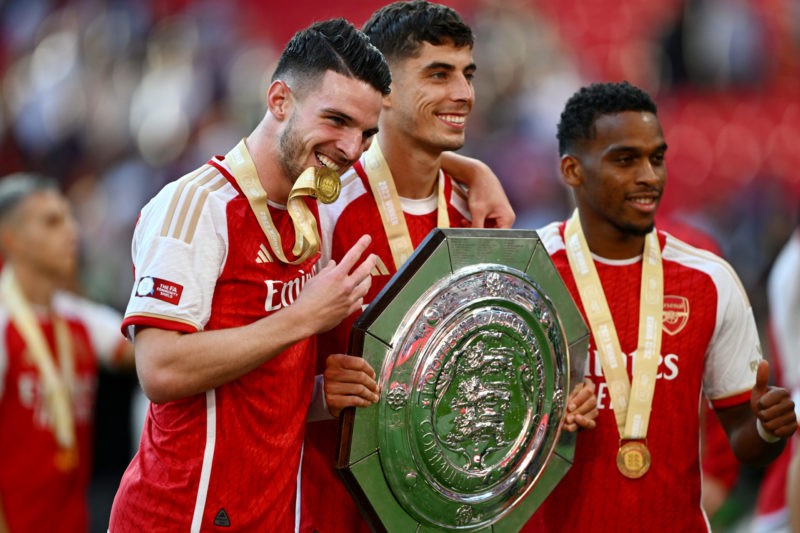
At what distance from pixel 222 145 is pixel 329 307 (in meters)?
7.91

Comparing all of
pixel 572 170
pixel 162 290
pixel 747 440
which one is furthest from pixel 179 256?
pixel 747 440

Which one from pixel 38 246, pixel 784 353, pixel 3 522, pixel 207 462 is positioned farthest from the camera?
pixel 38 246

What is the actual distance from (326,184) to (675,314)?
3.72 ft

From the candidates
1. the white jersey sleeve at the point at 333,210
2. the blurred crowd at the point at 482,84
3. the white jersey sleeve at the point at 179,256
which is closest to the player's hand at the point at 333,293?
the white jersey sleeve at the point at 179,256

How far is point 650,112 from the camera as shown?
310cm

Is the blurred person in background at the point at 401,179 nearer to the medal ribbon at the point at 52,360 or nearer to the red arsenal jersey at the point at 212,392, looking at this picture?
the red arsenal jersey at the point at 212,392

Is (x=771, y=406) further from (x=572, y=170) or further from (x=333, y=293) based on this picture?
(x=333, y=293)

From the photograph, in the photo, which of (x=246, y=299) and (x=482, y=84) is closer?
(x=246, y=299)

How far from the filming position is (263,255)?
7.97 feet

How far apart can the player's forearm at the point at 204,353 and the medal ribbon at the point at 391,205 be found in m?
0.59

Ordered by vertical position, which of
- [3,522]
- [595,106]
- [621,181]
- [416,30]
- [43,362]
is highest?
[416,30]

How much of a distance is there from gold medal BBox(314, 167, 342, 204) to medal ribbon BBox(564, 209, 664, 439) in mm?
874

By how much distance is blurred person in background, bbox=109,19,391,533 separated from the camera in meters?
2.29

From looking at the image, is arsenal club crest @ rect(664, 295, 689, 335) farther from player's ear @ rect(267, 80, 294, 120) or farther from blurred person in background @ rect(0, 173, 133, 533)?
blurred person in background @ rect(0, 173, 133, 533)
